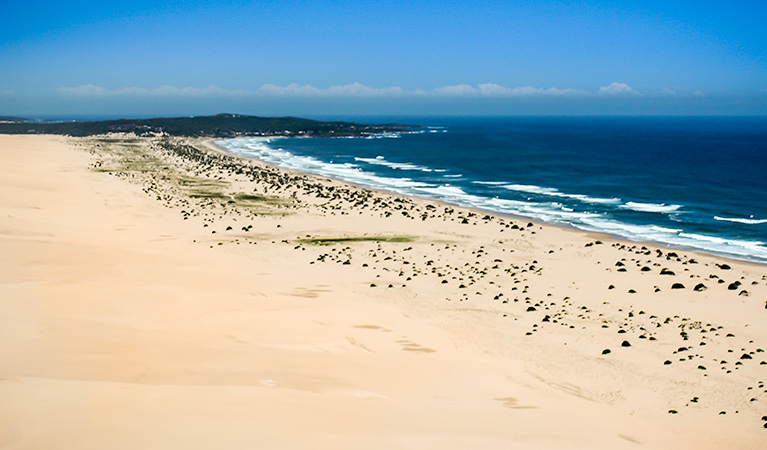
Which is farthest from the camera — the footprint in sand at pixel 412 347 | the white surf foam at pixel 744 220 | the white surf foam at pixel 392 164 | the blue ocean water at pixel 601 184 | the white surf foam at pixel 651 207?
the white surf foam at pixel 392 164

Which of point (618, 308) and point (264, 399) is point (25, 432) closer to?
point (264, 399)

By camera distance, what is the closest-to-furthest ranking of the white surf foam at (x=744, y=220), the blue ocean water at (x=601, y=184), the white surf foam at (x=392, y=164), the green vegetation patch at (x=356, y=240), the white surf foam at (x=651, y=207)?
the green vegetation patch at (x=356, y=240), the blue ocean water at (x=601, y=184), the white surf foam at (x=744, y=220), the white surf foam at (x=651, y=207), the white surf foam at (x=392, y=164)

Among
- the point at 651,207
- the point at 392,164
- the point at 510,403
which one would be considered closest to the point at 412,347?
the point at 510,403

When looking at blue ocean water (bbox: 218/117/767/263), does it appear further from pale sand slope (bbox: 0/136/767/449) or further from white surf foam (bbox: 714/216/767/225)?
pale sand slope (bbox: 0/136/767/449)

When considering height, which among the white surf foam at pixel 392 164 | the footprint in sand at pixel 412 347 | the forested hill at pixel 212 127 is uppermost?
the forested hill at pixel 212 127

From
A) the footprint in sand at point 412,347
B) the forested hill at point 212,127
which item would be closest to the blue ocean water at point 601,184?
the footprint in sand at point 412,347

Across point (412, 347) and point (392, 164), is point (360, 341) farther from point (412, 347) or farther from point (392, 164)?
point (392, 164)

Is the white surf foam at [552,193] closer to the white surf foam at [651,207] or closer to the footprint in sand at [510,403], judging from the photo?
the white surf foam at [651,207]

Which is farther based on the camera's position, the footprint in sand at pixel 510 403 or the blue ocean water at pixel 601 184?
the blue ocean water at pixel 601 184
